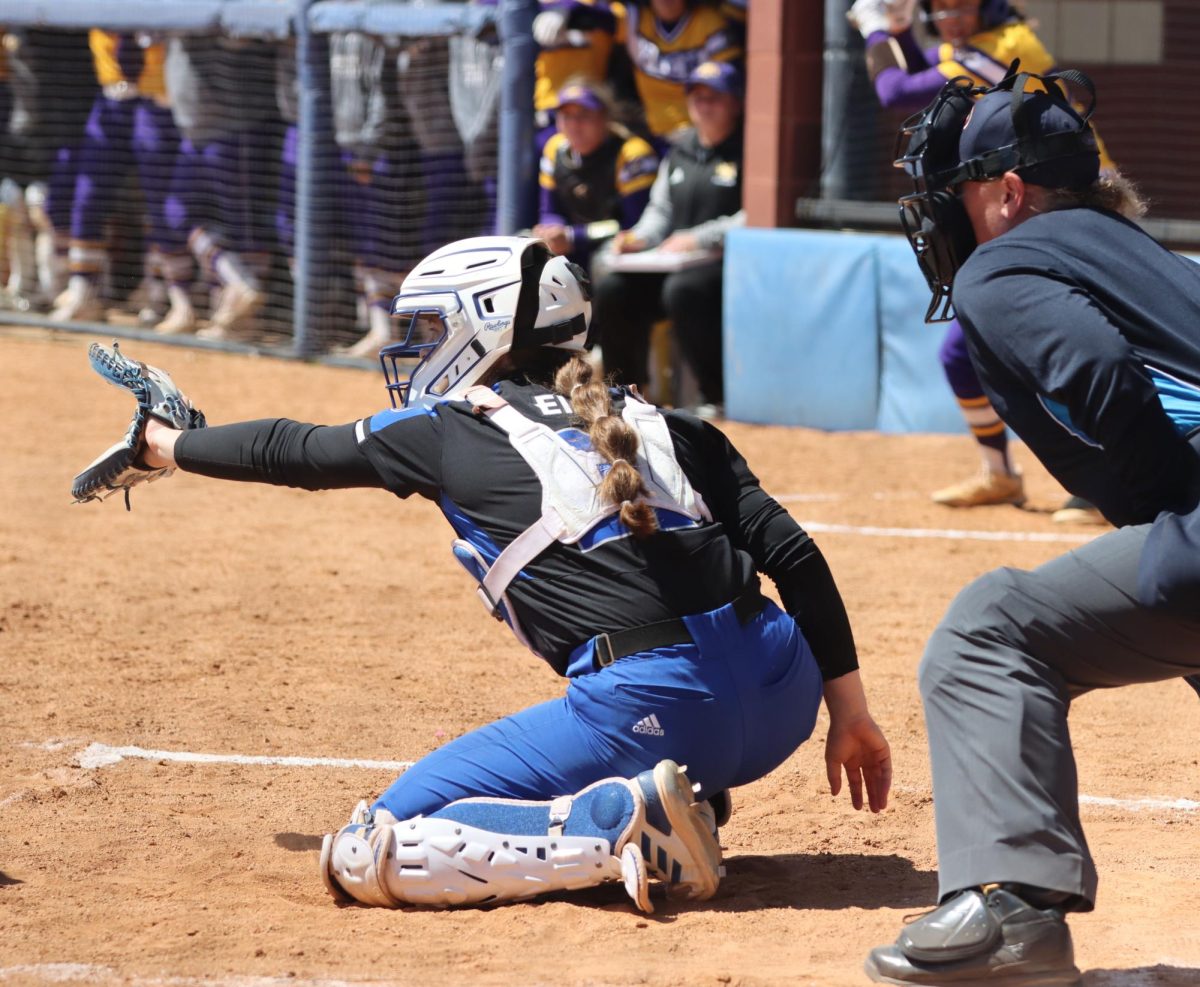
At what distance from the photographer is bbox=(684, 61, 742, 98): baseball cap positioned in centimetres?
998

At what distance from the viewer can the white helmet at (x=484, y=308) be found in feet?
12.3

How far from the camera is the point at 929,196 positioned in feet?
10.5

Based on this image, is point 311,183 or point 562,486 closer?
point 562,486

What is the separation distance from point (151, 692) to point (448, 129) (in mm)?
6999

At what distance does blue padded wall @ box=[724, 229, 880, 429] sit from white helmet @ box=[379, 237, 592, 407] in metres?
6.15

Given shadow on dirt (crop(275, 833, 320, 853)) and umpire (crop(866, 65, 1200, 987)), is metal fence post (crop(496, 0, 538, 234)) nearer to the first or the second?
shadow on dirt (crop(275, 833, 320, 853))

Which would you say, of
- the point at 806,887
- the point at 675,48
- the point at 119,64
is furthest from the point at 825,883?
the point at 119,64

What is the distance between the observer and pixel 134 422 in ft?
12.9

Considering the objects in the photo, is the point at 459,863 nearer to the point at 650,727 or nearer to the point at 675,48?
the point at 650,727

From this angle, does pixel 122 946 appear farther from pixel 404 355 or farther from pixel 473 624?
pixel 473 624

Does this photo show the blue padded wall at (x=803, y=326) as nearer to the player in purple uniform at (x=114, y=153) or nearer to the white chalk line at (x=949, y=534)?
the white chalk line at (x=949, y=534)

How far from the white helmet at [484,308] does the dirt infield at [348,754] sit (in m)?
1.16

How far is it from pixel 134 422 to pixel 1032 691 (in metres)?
2.11

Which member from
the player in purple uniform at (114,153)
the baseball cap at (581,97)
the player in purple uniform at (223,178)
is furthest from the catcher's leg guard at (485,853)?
the player in purple uniform at (114,153)
